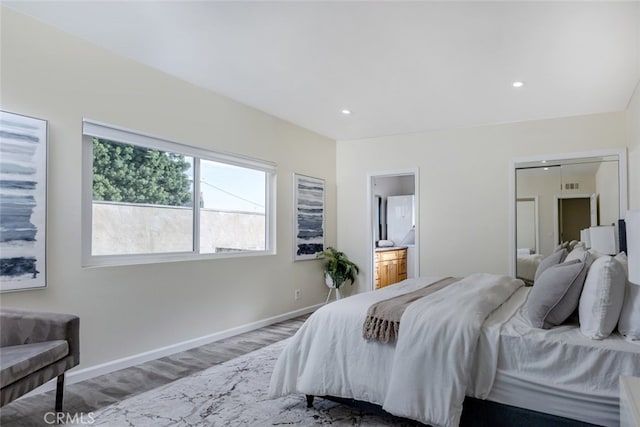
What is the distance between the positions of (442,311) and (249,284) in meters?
2.66

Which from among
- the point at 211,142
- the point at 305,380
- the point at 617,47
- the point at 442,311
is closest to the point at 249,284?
the point at 211,142

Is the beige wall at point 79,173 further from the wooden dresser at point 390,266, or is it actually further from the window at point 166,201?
the wooden dresser at point 390,266

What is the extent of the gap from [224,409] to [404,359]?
47.6 inches

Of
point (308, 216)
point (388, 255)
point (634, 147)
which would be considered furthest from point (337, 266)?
point (634, 147)

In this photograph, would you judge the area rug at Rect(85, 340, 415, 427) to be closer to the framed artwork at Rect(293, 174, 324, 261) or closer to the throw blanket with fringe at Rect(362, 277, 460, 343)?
the throw blanket with fringe at Rect(362, 277, 460, 343)

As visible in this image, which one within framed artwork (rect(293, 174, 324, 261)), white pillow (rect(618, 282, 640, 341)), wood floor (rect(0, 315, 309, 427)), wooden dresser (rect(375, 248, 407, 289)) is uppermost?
framed artwork (rect(293, 174, 324, 261))

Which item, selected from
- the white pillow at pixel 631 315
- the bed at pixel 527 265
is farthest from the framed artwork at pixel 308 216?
the white pillow at pixel 631 315

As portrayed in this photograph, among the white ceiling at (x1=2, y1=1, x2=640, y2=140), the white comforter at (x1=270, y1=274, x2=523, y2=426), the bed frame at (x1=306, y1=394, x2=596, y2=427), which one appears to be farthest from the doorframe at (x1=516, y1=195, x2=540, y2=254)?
the bed frame at (x1=306, y1=394, x2=596, y2=427)

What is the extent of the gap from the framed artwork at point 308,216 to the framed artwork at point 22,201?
2904mm

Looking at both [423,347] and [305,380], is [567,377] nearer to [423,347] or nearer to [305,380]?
[423,347]

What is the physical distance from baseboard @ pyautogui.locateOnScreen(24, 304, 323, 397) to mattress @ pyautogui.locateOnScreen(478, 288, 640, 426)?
2.69 meters

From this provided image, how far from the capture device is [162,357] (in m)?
3.45

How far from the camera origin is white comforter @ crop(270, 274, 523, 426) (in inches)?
77.3

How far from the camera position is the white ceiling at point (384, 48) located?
8.13ft
